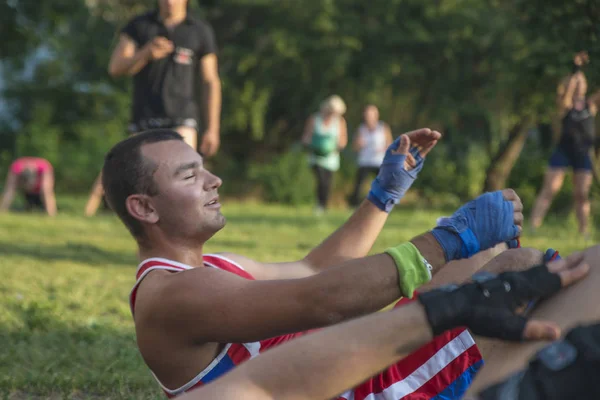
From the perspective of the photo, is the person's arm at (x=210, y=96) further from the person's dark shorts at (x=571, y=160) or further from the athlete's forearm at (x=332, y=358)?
the athlete's forearm at (x=332, y=358)

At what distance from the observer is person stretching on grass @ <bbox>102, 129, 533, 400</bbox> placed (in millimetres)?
2148

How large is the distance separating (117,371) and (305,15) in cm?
1780

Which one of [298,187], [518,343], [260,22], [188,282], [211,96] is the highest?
[518,343]

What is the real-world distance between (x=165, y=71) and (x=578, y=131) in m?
4.81

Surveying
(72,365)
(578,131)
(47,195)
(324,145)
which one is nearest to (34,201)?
(47,195)

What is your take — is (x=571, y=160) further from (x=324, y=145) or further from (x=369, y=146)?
(x=369, y=146)

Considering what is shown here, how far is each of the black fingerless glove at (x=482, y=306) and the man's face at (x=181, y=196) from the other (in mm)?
892

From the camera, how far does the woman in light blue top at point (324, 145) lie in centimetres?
1360

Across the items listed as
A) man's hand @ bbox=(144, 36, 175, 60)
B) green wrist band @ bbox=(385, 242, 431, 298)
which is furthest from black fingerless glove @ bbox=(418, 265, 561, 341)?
man's hand @ bbox=(144, 36, 175, 60)

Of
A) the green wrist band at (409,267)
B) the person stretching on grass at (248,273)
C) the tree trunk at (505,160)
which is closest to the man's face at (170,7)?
the person stretching on grass at (248,273)

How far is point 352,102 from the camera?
22188mm

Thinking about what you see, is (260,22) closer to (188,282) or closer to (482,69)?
(482,69)

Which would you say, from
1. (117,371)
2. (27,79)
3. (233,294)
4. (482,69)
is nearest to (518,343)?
(233,294)

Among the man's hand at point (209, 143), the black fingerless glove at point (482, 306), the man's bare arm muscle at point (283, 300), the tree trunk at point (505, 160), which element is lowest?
the tree trunk at point (505, 160)
